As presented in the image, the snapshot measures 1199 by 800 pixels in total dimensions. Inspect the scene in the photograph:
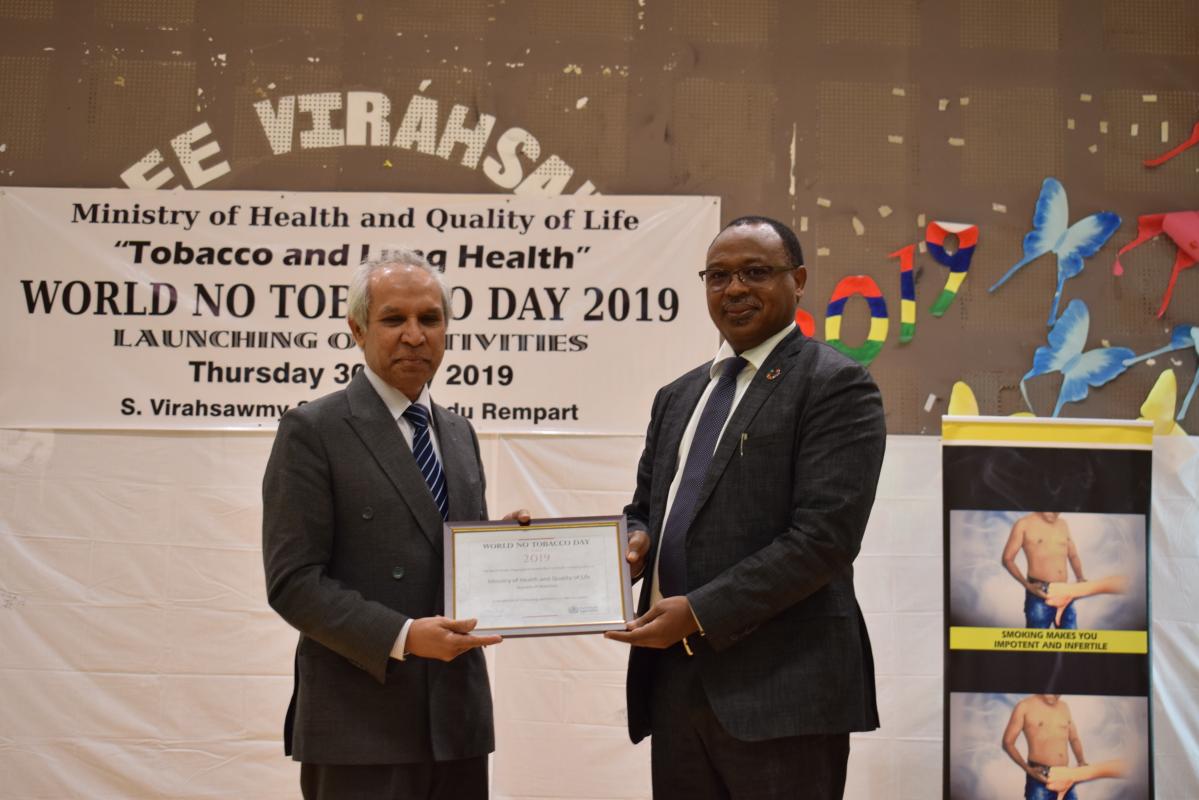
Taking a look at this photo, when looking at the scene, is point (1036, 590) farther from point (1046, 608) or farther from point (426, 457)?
point (426, 457)

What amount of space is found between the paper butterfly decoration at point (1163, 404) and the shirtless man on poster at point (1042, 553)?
623mm

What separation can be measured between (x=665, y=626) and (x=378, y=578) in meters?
0.57

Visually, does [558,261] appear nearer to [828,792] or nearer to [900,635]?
[900,635]

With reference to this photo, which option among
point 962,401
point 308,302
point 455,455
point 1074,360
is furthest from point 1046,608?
point 308,302

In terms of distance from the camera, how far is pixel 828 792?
6.77ft

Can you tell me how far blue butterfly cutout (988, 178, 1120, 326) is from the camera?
12.5ft

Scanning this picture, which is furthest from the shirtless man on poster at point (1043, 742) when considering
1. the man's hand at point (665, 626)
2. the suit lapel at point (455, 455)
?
the suit lapel at point (455, 455)

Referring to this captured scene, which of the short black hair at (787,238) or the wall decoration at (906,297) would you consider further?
the wall decoration at (906,297)

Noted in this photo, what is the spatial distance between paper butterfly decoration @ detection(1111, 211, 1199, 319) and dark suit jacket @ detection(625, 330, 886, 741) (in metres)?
2.22

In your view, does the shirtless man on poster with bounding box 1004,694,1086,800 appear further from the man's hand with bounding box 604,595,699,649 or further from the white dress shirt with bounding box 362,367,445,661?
the white dress shirt with bounding box 362,367,445,661

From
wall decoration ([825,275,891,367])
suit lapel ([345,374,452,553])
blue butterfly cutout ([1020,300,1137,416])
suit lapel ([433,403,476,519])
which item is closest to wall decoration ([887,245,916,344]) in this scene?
wall decoration ([825,275,891,367])

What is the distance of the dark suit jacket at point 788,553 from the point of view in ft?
6.55

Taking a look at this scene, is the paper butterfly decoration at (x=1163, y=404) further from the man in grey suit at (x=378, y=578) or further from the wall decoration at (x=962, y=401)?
the man in grey suit at (x=378, y=578)

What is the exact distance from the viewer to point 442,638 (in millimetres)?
1971
